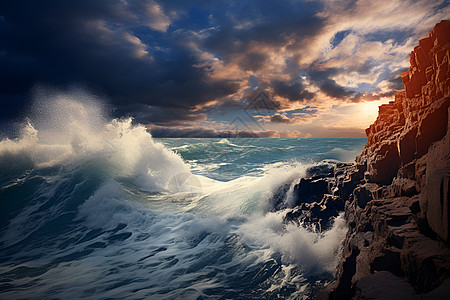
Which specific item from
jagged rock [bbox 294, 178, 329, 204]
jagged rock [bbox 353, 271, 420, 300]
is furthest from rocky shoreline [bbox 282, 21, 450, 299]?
jagged rock [bbox 294, 178, 329, 204]

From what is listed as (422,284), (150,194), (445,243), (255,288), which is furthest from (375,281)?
(150,194)

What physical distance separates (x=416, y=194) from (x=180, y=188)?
1110cm

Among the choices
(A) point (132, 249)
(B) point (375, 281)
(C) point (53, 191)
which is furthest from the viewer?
(C) point (53, 191)

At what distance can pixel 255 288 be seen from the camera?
432 cm

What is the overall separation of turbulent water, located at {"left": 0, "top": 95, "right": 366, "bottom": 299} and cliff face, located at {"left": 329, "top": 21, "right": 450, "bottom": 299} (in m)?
1.20

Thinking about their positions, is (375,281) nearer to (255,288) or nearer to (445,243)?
(445,243)

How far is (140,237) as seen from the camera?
23.3 ft

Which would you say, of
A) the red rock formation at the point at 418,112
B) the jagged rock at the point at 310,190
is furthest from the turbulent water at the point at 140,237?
the red rock formation at the point at 418,112

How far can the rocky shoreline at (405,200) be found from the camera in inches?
95.3

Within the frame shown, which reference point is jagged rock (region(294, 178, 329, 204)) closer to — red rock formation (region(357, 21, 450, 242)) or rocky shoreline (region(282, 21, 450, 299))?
rocky shoreline (region(282, 21, 450, 299))

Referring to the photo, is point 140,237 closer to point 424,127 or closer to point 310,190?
point 310,190

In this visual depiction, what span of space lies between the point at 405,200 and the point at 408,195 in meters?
0.22

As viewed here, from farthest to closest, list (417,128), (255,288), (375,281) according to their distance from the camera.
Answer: (255,288)
(417,128)
(375,281)

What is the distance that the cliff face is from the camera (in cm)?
244
